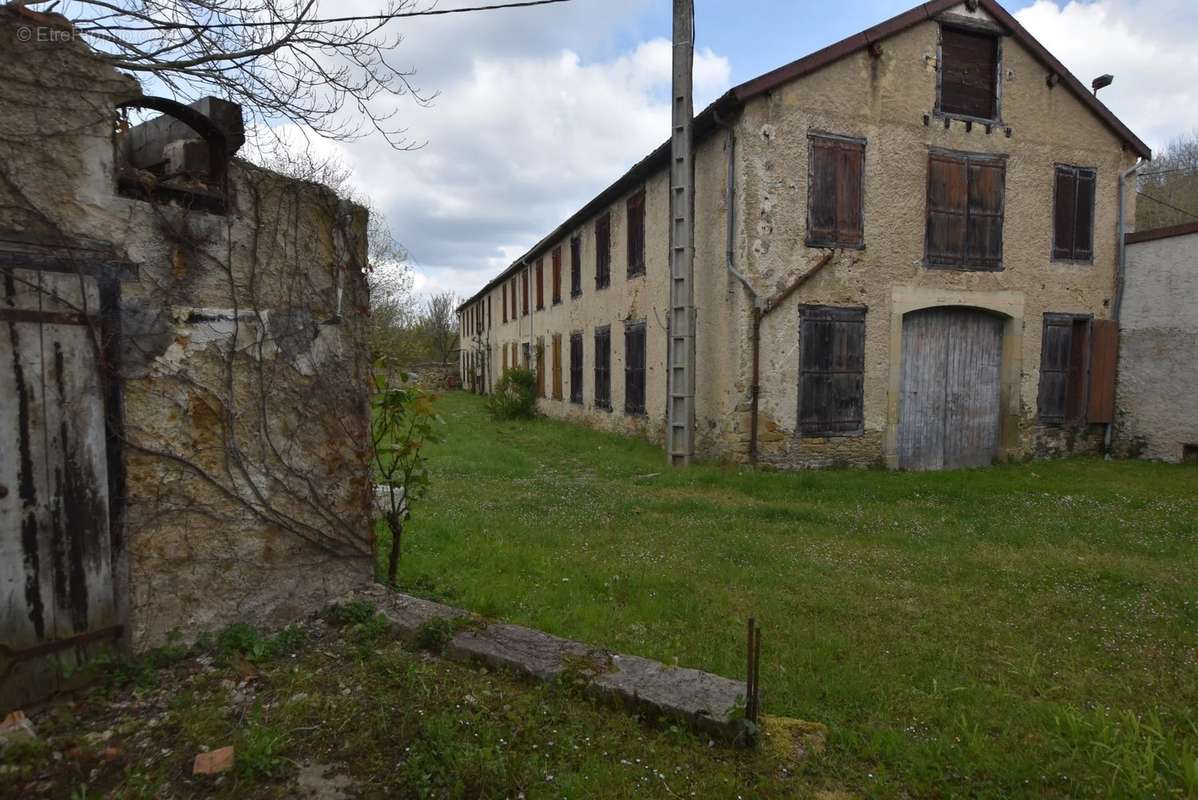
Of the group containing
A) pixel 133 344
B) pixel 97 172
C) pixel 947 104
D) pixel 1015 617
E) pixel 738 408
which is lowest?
pixel 1015 617

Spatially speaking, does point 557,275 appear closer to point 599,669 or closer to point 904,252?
point 904,252

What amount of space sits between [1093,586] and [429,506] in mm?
5690

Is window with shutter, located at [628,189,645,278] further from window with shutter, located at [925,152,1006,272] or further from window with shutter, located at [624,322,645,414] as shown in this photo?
window with shutter, located at [925,152,1006,272]

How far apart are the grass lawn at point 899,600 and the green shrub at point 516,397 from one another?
9.40 m

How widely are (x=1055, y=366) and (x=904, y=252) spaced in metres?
3.60

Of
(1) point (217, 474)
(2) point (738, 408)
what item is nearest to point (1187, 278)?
(2) point (738, 408)

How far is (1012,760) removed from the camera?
8.60 feet

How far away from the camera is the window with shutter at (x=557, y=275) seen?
17.6 meters

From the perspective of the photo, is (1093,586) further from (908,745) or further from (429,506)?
(429,506)

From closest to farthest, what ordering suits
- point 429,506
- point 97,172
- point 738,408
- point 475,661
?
point 97,172 < point 475,661 < point 429,506 < point 738,408

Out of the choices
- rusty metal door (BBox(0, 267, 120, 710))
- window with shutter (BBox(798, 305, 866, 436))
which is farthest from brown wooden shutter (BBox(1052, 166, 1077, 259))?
rusty metal door (BBox(0, 267, 120, 710))

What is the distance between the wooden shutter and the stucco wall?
40.3 inches

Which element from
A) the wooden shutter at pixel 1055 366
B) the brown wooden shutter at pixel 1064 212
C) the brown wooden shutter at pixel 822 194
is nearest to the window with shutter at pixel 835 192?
the brown wooden shutter at pixel 822 194

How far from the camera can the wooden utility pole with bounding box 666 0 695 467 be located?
9680mm
